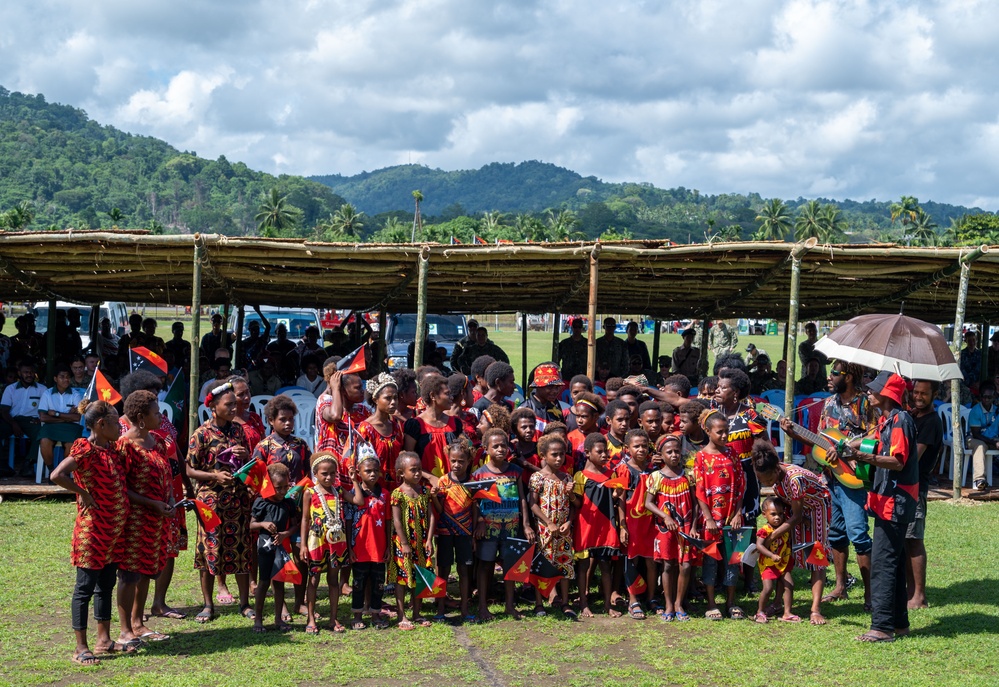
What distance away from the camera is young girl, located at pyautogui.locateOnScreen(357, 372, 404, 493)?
6777mm

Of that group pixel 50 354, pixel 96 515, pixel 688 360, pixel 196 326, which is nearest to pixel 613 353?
pixel 688 360

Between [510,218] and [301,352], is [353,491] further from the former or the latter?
[510,218]

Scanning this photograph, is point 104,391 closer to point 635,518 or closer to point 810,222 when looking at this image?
point 635,518

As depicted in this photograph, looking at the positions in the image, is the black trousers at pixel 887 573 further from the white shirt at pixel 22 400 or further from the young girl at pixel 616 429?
the white shirt at pixel 22 400

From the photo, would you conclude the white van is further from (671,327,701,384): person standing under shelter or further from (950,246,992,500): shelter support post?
(950,246,992,500): shelter support post

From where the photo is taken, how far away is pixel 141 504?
20.1ft

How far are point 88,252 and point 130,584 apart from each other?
5.69 meters

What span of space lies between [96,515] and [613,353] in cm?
1059

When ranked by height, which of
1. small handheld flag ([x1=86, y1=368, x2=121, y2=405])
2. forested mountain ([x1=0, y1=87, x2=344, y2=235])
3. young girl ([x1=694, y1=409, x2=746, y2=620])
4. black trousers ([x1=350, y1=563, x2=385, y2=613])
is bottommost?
black trousers ([x1=350, y1=563, x2=385, y2=613])

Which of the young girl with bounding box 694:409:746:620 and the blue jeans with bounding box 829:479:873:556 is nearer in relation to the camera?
the young girl with bounding box 694:409:746:620

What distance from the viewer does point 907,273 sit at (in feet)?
40.2

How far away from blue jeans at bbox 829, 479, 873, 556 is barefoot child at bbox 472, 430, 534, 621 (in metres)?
2.49

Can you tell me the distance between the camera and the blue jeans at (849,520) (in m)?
7.40

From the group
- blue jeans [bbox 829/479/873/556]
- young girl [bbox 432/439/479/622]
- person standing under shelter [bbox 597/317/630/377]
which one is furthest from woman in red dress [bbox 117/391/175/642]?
person standing under shelter [bbox 597/317/630/377]
